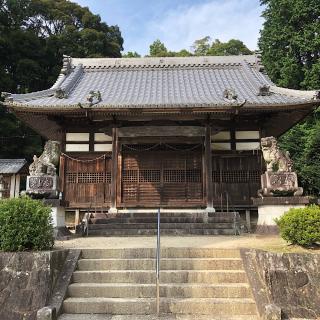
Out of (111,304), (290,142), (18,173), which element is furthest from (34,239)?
(290,142)

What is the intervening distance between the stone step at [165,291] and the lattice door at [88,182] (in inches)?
308

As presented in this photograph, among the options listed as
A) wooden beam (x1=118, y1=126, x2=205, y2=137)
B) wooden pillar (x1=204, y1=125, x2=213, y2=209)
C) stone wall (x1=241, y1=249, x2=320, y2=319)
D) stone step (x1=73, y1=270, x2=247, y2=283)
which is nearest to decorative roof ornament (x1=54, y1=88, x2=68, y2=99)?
wooden beam (x1=118, y1=126, x2=205, y2=137)

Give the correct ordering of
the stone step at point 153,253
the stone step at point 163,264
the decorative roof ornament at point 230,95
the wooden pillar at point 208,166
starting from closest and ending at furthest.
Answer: the stone step at point 163,264
the stone step at point 153,253
the decorative roof ornament at point 230,95
the wooden pillar at point 208,166

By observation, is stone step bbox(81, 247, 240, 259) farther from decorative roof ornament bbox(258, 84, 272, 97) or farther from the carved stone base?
decorative roof ornament bbox(258, 84, 272, 97)

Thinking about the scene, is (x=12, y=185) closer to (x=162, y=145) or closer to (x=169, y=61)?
(x=169, y=61)

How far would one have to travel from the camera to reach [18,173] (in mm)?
22656

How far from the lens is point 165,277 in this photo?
267 inches

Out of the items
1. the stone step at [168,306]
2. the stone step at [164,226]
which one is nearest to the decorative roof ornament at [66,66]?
the stone step at [164,226]

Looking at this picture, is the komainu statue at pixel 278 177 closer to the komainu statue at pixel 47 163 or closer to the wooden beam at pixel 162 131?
the wooden beam at pixel 162 131

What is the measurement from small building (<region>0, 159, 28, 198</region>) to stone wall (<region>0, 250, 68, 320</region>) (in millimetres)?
17176

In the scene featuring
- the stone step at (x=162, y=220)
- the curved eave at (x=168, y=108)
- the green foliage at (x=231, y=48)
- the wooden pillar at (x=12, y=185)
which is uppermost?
the green foliage at (x=231, y=48)

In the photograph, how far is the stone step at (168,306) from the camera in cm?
604

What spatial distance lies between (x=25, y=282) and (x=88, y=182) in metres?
8.32

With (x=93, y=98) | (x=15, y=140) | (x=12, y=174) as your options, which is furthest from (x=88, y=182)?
(x=15, y=140)
